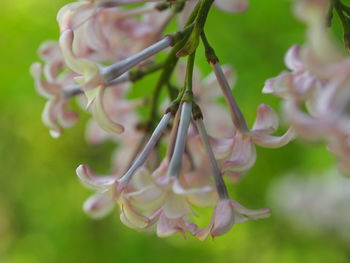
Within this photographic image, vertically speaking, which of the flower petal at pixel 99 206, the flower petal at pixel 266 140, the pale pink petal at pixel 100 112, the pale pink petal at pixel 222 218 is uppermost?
the pale pink petal at pixel 100 112

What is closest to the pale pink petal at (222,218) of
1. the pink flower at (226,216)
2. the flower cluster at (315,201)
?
the pink flower at (226,216)

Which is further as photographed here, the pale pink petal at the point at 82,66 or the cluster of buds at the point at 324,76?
the pale pink petal at the point at 82,66

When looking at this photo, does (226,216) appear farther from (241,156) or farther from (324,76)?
(324,76)

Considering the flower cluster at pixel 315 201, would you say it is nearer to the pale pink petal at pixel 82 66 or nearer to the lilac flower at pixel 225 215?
the lilac flower at pixel 225 215

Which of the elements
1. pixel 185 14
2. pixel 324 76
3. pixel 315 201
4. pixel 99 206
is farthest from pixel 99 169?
pixel 324 76

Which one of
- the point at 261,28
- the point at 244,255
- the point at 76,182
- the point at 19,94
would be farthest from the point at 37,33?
the point at 244,255

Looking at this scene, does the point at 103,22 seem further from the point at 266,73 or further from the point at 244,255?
the point at 244,255

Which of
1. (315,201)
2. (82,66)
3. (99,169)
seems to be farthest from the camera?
(99,169)
